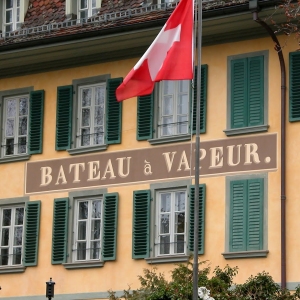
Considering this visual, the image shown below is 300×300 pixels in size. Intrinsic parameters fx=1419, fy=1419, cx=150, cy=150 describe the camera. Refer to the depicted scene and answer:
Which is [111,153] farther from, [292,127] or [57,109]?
[292,127]

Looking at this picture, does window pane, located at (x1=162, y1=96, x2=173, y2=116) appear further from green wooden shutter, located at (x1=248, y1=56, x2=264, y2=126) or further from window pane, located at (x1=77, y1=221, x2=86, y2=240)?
window pane, located at (x1=77, y1=221, x2=86, y2=240)

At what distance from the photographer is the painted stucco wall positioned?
2670cm

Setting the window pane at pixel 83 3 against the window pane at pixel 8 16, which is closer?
the window pane at pixel 83 3

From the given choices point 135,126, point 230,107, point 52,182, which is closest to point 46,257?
point 52,182

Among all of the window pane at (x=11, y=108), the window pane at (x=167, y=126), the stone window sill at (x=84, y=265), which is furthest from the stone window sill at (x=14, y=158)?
the window pane at (x=167, y=126)

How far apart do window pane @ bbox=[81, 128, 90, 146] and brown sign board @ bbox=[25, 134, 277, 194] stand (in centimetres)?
33

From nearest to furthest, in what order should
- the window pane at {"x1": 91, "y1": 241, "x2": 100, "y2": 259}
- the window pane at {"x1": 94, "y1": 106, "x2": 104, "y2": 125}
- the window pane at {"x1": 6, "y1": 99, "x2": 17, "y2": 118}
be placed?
the window pane at {"x1": 91, "y1": 241, "x2": 100, "y2": 259}, the window pane at {"x1": 94, "y1": 106, "x2": 104, "y2": 125}, the window pane at {"x1": 6, "y1": 99, "x2": 17, "y2": 118}

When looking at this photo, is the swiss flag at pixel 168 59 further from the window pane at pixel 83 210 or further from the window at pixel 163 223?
the window pane at pixel 83 210

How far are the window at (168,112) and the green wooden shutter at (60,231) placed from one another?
2.28m

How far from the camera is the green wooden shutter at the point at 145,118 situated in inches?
1134

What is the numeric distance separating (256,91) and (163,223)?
329 centimetres

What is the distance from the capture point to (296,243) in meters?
26.4

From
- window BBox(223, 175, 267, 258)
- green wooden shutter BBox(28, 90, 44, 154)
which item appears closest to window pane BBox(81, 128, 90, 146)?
green wooden shutter BBox(28, 90, 44, 154)

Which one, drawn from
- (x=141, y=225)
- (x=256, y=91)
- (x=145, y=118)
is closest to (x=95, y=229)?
(x=141, y=225)
